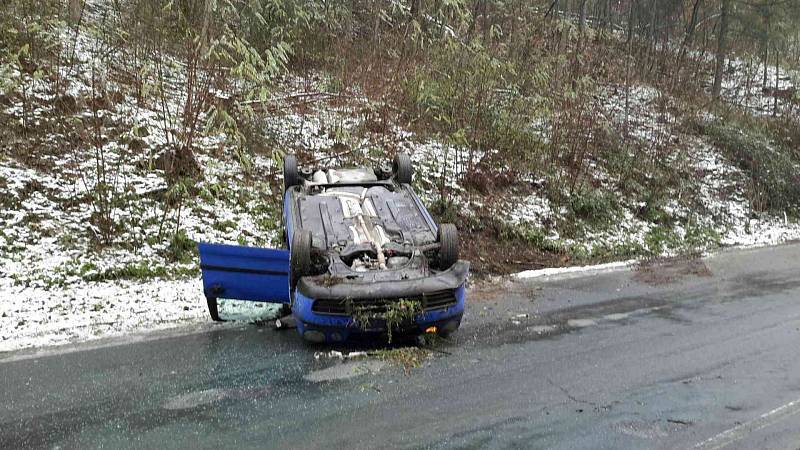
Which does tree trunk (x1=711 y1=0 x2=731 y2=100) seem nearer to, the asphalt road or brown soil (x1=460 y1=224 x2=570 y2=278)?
brown soil (x1=460 y1=224 x2=570 y2=278)

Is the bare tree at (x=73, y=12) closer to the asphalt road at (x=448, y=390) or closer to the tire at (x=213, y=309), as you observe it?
the tire at (x=213, y=309)

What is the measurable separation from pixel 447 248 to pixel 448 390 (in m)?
1.38

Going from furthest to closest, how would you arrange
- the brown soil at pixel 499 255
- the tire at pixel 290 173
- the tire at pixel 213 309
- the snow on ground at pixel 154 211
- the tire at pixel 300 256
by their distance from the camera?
the brown soil at pixel 499 255, the tire at pixel 290 173, the snow on ground at pixel 154 211, the tire at pixel 213 309, the tire at pixel 300 256

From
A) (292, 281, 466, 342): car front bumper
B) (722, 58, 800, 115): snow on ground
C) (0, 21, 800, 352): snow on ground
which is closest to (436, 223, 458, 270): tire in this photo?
(292, 281, 466, 342): car front bumper

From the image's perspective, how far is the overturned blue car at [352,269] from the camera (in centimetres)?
514

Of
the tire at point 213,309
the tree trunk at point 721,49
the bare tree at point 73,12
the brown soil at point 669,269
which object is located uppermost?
the tree trunk at point 721,49

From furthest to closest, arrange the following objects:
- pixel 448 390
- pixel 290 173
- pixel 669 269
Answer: pixel 669 269 < pixel 290 173 < pixel 448 390

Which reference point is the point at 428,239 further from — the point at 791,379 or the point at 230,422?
the point at 791,379

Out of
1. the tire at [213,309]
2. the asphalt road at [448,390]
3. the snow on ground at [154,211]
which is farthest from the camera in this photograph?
the snow on ground at [154,211]

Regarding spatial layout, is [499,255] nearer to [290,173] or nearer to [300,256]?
[290,173]

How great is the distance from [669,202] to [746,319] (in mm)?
6587

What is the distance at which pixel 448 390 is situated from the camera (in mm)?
4926

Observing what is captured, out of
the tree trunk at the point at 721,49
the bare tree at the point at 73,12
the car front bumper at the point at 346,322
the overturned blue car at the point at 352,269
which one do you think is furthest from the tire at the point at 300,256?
the tree trunk at the point at 721,49

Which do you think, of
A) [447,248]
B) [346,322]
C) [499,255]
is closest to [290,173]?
[447,248]
